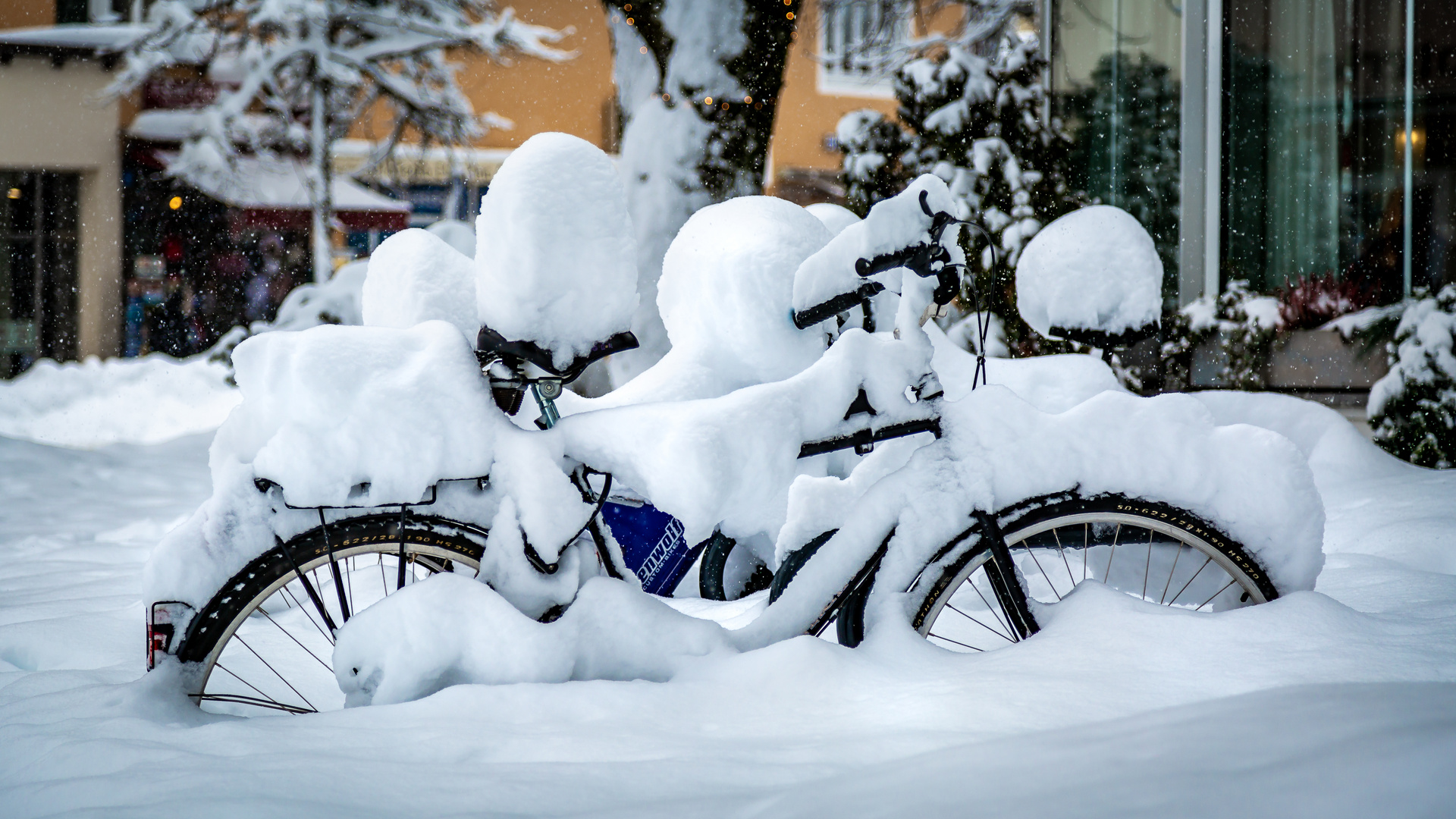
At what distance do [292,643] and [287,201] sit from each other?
50.3 feet

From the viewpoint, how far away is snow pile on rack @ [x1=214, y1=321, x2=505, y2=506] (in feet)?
5.88

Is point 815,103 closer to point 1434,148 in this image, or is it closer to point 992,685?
point 1434,148

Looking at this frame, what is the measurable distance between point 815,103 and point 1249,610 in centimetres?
1884

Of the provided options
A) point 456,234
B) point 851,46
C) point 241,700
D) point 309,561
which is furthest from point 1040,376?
point 851,46

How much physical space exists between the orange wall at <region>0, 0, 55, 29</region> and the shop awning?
3.06 m

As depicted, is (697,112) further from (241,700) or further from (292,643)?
(241,700)

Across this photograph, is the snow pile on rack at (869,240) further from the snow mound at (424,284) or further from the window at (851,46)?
the window at (851,46)

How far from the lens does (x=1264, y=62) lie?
312 inches

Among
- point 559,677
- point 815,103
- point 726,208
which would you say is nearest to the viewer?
point 559,677

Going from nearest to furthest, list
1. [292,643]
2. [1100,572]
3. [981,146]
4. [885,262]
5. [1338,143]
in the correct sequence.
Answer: [885,262] < [292,643] < [1100,572] < [981,146] < [1338,143]

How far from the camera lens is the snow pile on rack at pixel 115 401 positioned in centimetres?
1125

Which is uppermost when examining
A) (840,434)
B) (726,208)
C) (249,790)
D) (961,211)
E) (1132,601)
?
(961,211)

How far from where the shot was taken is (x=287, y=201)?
16391mm

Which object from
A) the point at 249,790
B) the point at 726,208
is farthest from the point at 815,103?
the point at 249,790
